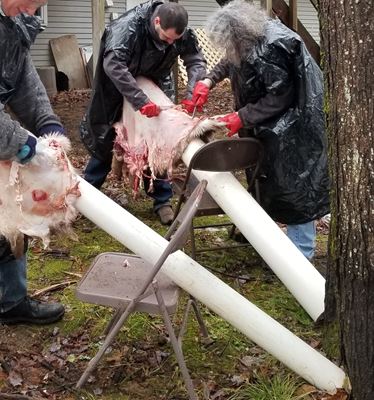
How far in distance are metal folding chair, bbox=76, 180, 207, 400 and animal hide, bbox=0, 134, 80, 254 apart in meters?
0.38

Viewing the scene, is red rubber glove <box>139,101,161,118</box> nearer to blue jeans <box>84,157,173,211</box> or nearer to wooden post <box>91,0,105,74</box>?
blue jeans <box>84,157,173,211</box>

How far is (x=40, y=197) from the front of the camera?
10.5 feet

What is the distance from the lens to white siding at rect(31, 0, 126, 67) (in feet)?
42.6

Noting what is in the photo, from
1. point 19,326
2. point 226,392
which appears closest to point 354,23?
point 226,392

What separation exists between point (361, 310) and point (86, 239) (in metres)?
3.08

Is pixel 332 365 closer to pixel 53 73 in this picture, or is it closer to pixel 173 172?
pixel 173 172

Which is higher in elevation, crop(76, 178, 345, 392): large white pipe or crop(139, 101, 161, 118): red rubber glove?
crop(139, 101, 161, 118): red rubber glove

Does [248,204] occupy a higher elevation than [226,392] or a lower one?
higher

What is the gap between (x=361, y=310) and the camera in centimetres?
267

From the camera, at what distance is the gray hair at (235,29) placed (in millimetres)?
3826

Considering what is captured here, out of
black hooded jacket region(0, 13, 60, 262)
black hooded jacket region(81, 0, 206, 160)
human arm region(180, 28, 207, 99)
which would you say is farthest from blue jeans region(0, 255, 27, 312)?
human arm region(180, 28, 207, 99)

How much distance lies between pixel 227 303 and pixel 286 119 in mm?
1533

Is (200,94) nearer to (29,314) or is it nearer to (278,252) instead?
(278,252)

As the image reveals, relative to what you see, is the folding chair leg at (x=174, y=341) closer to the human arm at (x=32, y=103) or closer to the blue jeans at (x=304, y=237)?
the human arm at (x=32, y=103)
